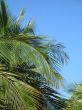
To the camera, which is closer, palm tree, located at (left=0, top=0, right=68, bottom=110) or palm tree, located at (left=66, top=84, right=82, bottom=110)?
palm tree, located at (left=0, top=0, right=68, bottom=110)

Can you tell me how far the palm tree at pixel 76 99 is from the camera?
831 cm

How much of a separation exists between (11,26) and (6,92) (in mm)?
2156

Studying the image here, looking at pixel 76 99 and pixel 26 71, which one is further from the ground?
pixel 26 71

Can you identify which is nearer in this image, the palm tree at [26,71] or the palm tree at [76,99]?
the palm tree at [26,71]

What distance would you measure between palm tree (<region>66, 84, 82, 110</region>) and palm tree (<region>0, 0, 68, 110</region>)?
59cm

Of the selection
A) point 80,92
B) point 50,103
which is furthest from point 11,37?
point 80,92

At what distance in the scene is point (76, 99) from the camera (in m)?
9.17

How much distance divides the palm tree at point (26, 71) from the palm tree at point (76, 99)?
1.95 feet

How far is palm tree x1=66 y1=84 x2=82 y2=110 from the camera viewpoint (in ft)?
27.3

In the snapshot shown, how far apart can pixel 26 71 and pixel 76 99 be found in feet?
6.02

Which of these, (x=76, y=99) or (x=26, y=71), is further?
(x=76, y=99)

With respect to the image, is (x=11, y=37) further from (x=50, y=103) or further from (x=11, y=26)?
(x=50, y=103)

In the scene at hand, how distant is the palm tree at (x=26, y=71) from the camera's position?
657 cm

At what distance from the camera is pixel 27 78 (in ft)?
25.2
